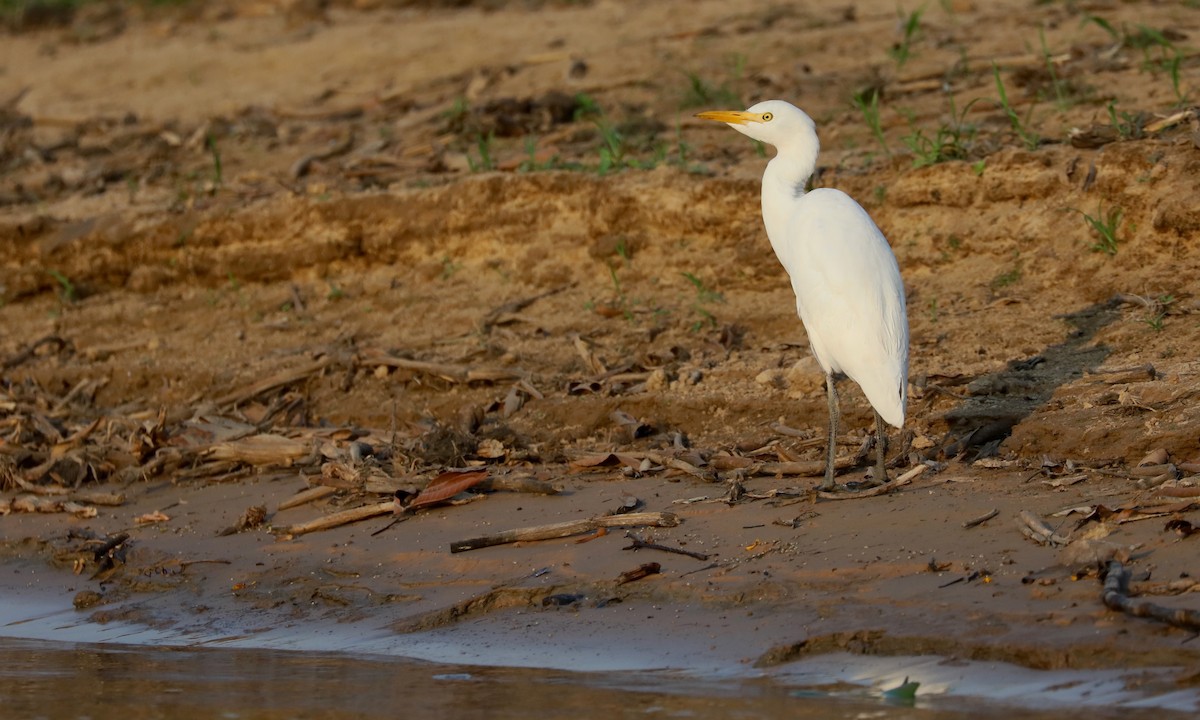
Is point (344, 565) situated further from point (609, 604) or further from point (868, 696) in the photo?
point (868, 696)

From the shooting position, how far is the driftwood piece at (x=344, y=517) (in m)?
6.13

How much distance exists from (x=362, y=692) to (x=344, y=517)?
5.13 ft

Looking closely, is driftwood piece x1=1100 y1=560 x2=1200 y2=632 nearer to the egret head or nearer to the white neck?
the white neck

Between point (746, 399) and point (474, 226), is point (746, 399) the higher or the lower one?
the lower one

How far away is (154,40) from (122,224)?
18.7 feet

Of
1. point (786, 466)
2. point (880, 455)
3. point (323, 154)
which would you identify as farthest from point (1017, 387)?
point (323, 154)

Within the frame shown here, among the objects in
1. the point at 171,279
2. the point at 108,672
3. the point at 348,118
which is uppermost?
the point at 348,118

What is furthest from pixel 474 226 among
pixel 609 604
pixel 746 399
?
pixel 609 604

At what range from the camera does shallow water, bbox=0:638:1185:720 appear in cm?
416

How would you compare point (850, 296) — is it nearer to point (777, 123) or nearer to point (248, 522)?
point (777, 123)

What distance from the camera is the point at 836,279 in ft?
19.6

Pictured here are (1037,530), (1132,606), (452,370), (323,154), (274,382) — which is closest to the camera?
(1132,606)

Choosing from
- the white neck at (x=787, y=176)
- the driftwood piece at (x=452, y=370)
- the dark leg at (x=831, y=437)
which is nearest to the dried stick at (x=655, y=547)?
the dark leg at (x=831, y=437)

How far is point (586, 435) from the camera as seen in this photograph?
6793 millimetres
